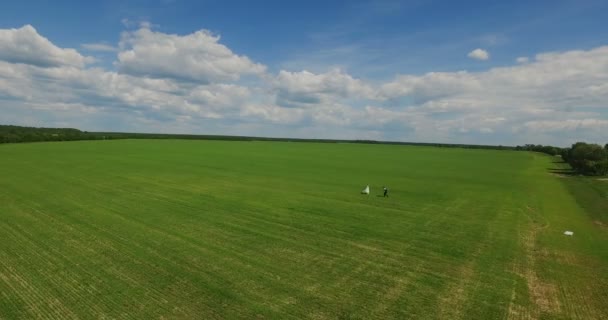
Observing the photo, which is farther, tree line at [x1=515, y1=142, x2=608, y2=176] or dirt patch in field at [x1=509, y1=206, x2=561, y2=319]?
tree line at [x1=515, y1=142, x2=608, y2=176]

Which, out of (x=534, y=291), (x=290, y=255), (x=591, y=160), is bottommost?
(x=534, y=291)

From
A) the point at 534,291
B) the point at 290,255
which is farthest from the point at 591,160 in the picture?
the point at 290,255

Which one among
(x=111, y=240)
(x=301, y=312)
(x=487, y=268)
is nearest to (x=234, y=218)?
(x=111, y=240)

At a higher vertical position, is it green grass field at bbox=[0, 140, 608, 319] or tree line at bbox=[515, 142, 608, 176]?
tree line at bbox=[515, 142, 608, 176]

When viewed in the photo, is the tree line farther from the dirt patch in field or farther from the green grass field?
the dirt patch in field

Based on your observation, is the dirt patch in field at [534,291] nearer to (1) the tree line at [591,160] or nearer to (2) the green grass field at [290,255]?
(2) the green grass field at [290,255]

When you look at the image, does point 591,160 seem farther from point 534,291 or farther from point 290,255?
point 290,255

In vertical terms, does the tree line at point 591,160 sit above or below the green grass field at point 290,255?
above

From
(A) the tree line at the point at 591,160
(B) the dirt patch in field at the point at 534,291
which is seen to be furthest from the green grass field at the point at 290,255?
(A) the tree line at the point at 591,160

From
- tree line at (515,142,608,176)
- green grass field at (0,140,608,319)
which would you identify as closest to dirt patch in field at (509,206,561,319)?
green grass field at (0,140,608,319)
